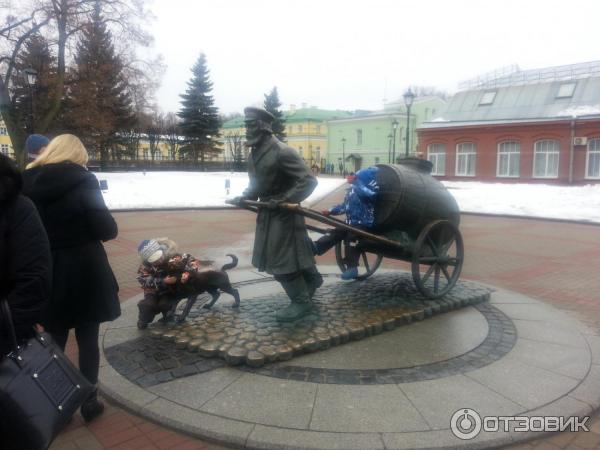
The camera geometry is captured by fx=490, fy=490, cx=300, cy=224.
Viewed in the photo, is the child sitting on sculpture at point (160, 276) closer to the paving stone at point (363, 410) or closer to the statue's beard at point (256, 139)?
the statue's beard at point (256, 139)

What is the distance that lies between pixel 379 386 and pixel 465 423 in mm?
696

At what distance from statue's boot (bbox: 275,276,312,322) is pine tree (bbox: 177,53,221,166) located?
4649cm

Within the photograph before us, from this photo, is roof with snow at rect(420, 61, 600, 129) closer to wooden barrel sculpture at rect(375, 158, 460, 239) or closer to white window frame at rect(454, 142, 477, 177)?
white window frame at rect(454, 142, 477, 177)

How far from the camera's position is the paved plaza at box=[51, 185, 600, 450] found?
309 cm

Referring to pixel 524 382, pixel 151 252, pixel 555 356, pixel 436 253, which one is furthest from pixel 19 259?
pixel 436 253

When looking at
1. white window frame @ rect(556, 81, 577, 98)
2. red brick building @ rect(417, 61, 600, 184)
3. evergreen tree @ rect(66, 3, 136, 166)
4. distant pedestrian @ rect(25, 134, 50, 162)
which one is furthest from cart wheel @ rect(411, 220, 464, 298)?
white window frame @ rect(556, 81, 577, 98)

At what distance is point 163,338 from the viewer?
453cm

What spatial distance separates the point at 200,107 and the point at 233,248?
139ft

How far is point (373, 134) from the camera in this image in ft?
197

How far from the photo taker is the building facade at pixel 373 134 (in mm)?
58656

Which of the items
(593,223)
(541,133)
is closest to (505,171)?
(541,133)

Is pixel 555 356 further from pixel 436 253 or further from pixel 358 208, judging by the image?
pixel 358 208

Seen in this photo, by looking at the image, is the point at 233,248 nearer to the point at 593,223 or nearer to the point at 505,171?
the point at 593,223

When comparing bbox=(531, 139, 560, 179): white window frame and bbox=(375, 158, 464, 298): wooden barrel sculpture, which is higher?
bbox=(531, 139, 560, 179): white window frame
